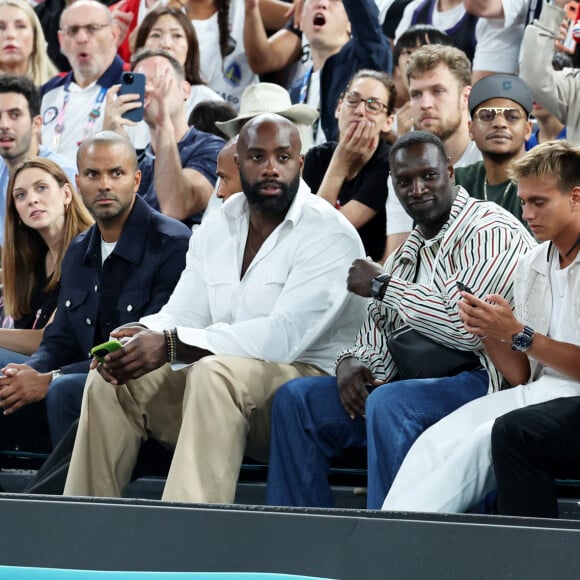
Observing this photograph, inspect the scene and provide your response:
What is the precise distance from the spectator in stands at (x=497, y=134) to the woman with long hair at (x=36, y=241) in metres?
1.63

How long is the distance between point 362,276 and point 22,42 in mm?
3968

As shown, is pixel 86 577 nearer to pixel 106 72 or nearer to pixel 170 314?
pixel 170 314

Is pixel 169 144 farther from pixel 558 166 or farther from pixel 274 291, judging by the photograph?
pixel 558 166

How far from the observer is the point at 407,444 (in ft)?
12.5

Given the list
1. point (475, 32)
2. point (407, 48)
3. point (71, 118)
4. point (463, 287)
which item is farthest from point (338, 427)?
point (71, 118)

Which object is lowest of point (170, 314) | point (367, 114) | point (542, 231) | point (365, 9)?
point (170, 314)

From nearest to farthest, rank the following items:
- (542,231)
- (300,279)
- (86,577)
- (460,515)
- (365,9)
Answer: (86,577), (460,515), (542,231), (300,279), (365,9)

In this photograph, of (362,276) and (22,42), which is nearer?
(362,276)

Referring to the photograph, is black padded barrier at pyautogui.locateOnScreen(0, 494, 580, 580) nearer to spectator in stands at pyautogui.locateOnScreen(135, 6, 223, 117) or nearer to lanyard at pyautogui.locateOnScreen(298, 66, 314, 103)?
lanyard at pyautogui.locateOnScreen(298, 66, 314, 103)

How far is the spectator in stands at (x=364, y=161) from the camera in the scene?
5.17 m

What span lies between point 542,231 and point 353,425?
88 centimetres

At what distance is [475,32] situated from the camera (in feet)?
20.0

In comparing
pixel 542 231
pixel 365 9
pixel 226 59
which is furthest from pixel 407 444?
pixel 226 59

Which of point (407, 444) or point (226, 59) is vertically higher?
point (226, 59)
